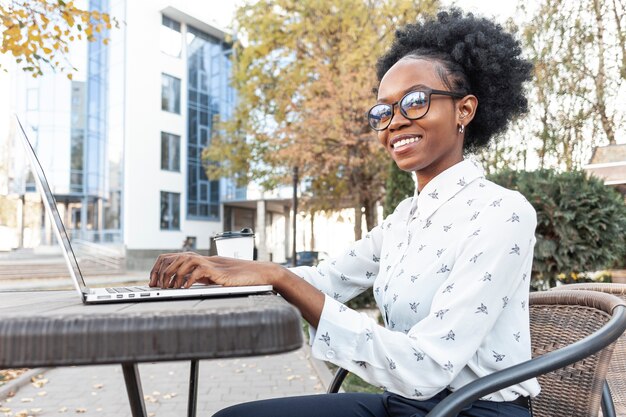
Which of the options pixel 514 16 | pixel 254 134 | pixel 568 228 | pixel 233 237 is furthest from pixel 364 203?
pixel 233 237

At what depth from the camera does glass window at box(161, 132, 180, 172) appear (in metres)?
30.4

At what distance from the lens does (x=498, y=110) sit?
1841mm

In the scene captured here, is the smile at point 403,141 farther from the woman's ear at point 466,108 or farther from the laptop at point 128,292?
the laptop at point 128,292

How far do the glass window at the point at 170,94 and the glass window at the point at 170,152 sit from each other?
1.59 metres

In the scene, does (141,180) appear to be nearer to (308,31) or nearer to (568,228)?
(308,31)

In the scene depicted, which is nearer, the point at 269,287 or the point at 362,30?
the point at 269,287

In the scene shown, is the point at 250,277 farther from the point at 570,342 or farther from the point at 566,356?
the point at 570,342

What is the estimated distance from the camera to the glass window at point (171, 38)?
3045cm

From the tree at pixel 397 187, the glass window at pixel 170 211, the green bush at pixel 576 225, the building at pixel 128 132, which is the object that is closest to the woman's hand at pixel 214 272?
the green bush at pixel 576 225

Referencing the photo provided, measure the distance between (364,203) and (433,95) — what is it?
45.6ft

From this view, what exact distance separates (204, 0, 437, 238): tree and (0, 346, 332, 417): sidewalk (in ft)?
25.2

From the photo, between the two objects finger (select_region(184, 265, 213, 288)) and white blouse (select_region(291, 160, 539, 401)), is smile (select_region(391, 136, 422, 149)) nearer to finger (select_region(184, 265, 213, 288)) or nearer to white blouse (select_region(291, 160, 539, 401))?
white blouse (select_region(291, 160, 539, 401))

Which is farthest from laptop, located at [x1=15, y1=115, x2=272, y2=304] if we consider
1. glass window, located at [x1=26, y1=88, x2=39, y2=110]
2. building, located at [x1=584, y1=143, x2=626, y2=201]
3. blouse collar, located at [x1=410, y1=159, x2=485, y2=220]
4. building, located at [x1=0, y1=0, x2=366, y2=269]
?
glass window, located at [x1=26, y1=88, x2=39, y2=110]

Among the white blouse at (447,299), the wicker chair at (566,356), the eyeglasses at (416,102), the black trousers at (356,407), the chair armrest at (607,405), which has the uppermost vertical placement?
the eyeglasses at (416,102)
